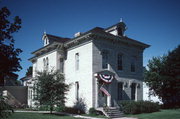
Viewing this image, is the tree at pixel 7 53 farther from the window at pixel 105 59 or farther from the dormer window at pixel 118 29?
the dormer window at pixel 118 29

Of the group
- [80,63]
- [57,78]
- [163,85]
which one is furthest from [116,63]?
[163,85]

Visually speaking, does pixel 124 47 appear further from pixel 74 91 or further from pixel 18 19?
pixel 18 19

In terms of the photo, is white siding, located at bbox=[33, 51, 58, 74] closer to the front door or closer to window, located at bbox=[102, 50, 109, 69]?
window, located at bbox=[102, 50, 109, 69]

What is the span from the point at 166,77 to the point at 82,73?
1212 cm

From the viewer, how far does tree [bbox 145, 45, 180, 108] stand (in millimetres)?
26578

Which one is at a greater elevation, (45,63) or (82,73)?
(45,63)

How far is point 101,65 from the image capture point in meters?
22.0

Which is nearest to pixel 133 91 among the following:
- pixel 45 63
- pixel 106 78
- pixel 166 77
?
pixel 166 77

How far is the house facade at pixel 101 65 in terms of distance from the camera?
21391mm

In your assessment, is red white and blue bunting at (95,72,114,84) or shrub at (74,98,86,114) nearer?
red white and blue bunting at (95,72,114,84)

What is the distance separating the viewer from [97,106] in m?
20.9

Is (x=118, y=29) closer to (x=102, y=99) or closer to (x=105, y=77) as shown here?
(x=105, y=77)

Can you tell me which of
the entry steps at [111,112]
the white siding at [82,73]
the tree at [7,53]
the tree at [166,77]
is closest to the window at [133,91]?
the tree at [166,77]

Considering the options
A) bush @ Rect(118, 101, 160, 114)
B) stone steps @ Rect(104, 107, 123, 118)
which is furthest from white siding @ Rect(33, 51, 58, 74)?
bush @ Rect(118, 101, 160, 114)
